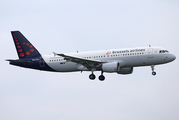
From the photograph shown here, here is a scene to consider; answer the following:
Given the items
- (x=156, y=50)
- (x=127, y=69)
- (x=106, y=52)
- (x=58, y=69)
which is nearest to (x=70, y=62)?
(x=58, y=69)

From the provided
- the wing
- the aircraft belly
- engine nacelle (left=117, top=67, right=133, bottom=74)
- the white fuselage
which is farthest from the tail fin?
engine nacelle (left=117, top=67, right=133, bottom=74)

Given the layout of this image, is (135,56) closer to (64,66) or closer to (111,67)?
(111,67)

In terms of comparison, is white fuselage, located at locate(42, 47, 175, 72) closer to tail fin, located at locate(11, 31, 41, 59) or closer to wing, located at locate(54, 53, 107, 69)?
wing, located at locate(54, 53, 107, 69)

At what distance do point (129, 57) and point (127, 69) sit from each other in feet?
16.7

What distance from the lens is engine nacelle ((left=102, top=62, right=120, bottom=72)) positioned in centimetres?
5300

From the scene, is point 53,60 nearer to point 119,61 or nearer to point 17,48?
point 17,48

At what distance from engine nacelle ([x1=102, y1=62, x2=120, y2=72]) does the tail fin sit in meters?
13.3

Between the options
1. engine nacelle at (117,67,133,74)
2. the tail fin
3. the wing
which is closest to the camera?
the wing

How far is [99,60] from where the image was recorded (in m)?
55.6

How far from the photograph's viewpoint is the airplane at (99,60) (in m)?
53.7

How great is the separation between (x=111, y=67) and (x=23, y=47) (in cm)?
1825

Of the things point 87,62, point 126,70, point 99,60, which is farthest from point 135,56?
point 87,62

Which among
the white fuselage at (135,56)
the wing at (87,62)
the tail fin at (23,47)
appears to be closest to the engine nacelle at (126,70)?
the white fuselage at (135,56)

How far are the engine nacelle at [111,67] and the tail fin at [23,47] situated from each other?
1333 centimetres
